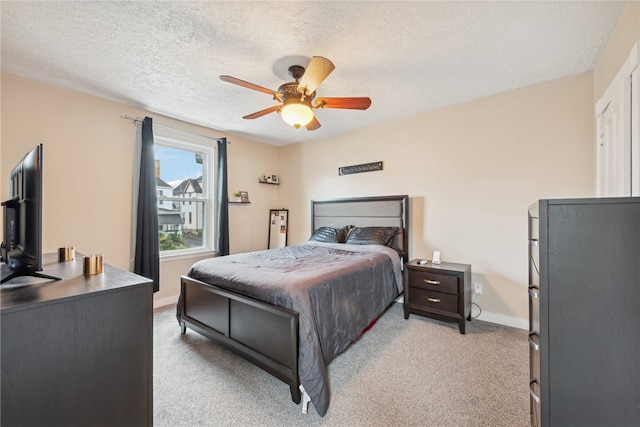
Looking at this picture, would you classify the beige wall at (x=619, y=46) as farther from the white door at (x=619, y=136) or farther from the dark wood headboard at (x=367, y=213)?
the dark wood headboard at (x=367, y=213)

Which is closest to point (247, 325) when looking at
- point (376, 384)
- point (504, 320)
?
point (376, 384)

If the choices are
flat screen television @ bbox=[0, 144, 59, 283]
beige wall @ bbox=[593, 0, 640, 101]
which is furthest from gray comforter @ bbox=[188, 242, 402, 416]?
beige wall @ bbox=[593, 0, 640, 101]

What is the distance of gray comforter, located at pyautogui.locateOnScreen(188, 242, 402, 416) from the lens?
163 centimetres

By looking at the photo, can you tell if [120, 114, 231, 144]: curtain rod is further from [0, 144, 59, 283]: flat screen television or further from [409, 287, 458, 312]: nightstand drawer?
[409, 287, 458, 312]: nightstand drawer

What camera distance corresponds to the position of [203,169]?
3.99 m

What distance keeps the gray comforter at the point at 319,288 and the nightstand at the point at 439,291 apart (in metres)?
0.21

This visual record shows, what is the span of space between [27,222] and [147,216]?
85.0 inches

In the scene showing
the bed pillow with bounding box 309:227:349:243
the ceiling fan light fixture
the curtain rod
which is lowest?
the bed pillow with bounding box 309:227:349:243

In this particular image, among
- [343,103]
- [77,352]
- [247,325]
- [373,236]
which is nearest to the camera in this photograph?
[77,352]

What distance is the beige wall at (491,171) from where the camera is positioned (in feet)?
8.22

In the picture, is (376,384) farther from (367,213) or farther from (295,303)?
(367,213)

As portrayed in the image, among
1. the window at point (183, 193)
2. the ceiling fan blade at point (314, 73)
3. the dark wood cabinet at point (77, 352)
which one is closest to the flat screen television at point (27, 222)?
the dark wood cabinet at point (77, 352)

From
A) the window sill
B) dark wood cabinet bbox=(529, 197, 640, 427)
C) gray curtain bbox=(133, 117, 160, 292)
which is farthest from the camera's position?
the window sill

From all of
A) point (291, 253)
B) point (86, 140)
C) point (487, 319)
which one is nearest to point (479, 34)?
point (291, 253)
